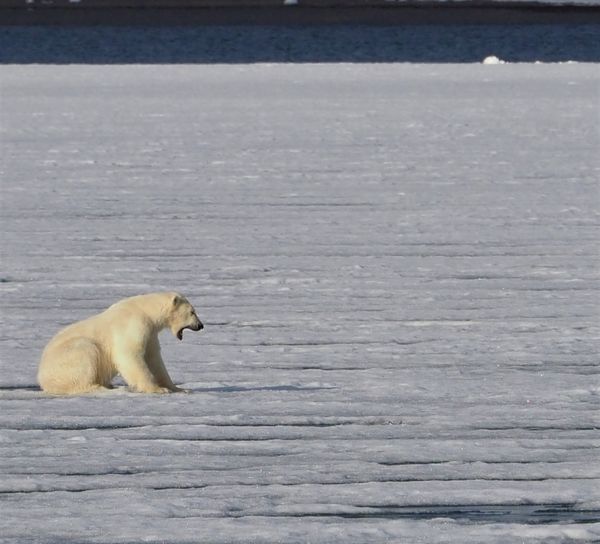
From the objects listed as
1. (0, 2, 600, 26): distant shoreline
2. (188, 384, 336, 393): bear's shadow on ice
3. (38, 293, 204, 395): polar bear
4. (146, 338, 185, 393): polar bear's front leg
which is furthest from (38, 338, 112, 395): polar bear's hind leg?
(0, 2, 600, 26): distant shoreline

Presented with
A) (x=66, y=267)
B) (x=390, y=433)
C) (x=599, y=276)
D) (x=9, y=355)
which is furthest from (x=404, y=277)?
(x=390, y=433)

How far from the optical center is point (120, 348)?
4141 millimetres

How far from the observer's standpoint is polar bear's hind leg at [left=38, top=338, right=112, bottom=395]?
419cm

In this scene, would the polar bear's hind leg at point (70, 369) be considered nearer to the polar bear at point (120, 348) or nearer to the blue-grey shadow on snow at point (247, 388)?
the polar bear at point (120, 348)

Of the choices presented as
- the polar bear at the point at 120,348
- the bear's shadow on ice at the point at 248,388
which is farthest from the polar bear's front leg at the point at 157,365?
the bear's shadow on ice at the point at 248,388

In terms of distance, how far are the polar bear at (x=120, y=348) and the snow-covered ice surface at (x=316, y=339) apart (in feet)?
0.21

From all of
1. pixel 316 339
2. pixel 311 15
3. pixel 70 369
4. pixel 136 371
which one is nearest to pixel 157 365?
pixel 136 371

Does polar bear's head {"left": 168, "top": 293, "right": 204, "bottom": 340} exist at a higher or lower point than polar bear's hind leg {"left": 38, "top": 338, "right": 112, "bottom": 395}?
higher

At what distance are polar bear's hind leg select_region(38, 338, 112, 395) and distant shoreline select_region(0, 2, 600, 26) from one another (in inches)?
1862

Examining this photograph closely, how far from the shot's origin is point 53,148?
12.0 m

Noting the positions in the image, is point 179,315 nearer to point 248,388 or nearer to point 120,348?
point 120,348

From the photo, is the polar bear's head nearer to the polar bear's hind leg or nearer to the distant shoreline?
the polar bear's hind leg

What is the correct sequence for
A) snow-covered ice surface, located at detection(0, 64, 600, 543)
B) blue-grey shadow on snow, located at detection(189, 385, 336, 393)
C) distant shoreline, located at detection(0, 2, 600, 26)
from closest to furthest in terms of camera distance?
1. snow-covered ice surface, located at detection(0, 64, 600, 543)
2. blue-grey shadow on snow, located at detection(189, 385, 336, 393)
3. distant shoreline, located at detection(0, 2, 600, 26)

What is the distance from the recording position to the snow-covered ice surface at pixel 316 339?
332 cm
